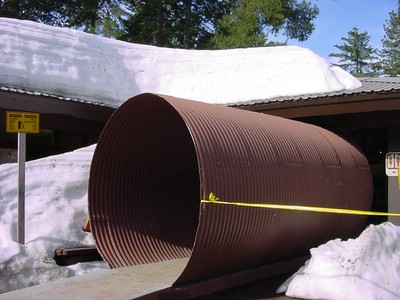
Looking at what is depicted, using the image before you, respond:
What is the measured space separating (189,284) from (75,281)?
1472 millimetres

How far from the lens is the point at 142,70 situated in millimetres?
16250

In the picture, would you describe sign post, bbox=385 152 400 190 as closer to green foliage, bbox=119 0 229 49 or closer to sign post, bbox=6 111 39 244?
sign post, bbox=6 111 39 244

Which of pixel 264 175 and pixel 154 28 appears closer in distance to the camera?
pixel 264 175

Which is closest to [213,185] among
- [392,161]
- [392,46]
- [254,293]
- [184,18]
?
[254,293]

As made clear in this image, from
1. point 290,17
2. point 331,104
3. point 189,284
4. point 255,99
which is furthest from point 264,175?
point 290,17

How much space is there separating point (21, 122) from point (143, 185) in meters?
2.36

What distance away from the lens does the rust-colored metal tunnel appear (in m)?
6.69

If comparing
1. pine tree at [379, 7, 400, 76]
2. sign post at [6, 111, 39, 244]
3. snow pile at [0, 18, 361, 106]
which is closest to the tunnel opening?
sign post at [6, 111, 39, 244]

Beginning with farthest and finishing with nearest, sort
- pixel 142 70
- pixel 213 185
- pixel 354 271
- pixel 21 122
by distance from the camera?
pixel 142 70 < pixel 21 122 < pixel 354 271 < pixel 213 185

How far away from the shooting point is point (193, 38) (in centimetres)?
3203

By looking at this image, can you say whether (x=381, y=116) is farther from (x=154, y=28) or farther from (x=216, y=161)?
(x=154, y=28)

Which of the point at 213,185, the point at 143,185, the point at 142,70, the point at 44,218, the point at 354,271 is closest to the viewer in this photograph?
the point at 213,185

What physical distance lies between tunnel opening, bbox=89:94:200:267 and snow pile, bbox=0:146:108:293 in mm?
695

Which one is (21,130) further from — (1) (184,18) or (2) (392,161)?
(1) (184,18)
